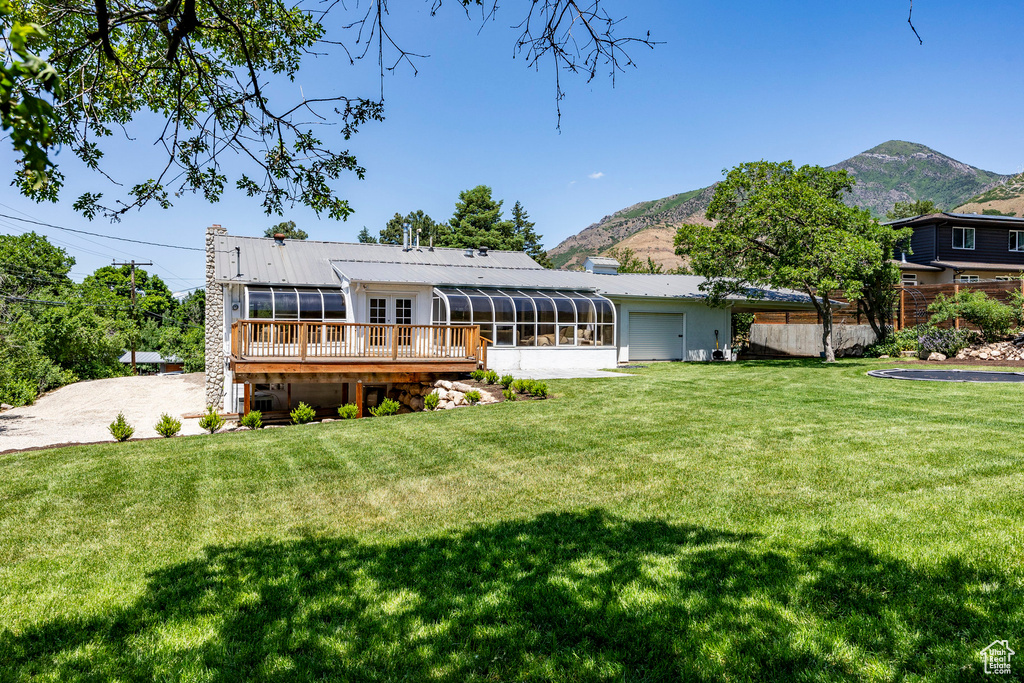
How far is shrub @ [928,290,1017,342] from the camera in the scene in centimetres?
1602

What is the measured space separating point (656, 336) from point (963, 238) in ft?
61.5

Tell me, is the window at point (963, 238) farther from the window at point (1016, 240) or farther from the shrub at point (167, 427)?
the shrub at point (167, 427)

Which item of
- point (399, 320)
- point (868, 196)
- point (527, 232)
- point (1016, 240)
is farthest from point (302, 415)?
point (868, 196)

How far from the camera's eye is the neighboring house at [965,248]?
2758 cm

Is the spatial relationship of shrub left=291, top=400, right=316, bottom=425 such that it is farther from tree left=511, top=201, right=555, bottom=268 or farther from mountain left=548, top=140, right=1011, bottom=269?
mountain left=548, top=140, right=1011, bottom=269

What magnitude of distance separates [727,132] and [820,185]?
484 inches

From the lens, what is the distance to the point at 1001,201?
255 feet

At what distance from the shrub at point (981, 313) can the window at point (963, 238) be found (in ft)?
44.7

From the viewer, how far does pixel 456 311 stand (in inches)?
691

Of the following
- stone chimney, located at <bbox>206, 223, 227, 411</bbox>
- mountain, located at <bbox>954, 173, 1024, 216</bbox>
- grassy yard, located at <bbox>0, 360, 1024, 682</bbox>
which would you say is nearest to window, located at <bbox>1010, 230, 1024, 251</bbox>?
grassy yard, located at <bbox>0, 360, 1024, 682</bbox>

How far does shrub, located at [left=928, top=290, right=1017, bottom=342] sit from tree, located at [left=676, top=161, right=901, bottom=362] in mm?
2382

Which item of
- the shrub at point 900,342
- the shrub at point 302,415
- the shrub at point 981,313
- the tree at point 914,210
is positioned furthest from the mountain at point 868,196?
the shrub at point 302,415

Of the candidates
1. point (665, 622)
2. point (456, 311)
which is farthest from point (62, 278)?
point (665, 622)

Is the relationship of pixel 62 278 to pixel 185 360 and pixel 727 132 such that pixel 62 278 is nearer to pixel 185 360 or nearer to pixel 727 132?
pixel 185 360
